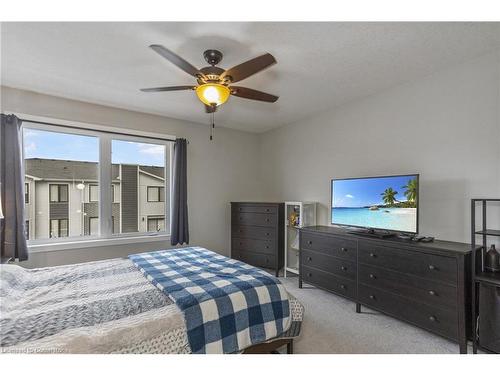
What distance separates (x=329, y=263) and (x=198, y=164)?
2525mm

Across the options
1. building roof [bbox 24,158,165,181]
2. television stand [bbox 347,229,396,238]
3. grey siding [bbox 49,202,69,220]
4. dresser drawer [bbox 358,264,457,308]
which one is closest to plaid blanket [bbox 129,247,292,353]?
dresser drawer [bbox 358,264,457,308]

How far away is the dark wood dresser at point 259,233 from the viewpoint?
380 centimetres

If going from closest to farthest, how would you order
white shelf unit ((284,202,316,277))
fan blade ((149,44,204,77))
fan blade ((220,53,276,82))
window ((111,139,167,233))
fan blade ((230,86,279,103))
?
fan blade ((149,44,204,77)), fan blade ((220,53,276,82)), fan blade ((230,86,279,103)), window ((111,139,167,233)), white shelf unit ((284,202,316,277))

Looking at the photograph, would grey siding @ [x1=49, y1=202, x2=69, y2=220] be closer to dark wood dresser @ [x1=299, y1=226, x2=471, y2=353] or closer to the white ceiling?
the white ceiling

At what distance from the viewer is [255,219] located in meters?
4.00

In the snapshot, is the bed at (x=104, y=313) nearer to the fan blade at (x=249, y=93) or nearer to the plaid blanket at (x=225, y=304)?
the plaid blanket at (x=225, y=304)

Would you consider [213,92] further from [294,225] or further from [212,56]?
[294,225]

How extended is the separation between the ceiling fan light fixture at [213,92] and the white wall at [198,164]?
2.01 metres

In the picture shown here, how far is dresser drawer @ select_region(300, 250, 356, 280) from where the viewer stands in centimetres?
269

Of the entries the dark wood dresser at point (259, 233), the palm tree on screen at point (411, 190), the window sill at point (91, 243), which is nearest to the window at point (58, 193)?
the window sill at point (91, 243)

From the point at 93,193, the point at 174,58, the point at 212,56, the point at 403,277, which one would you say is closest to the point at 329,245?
the point at 403,277

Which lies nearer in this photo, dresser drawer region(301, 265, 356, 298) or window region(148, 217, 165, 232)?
dresser drawer region(301, 265, 356, 298)

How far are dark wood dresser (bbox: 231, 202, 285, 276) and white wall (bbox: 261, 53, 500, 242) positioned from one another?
683mm
